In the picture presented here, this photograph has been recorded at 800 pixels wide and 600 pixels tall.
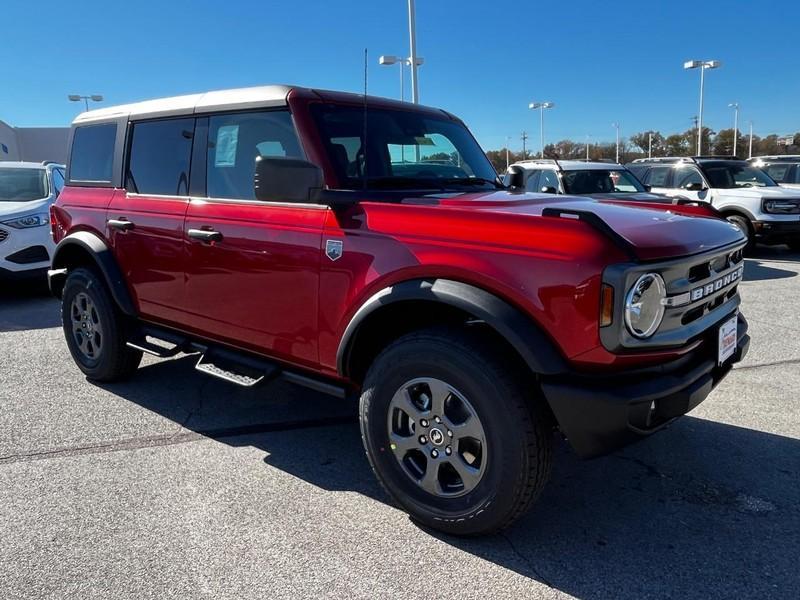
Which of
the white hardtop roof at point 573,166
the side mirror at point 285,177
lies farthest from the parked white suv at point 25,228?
the white hardtop roof at point 573,166

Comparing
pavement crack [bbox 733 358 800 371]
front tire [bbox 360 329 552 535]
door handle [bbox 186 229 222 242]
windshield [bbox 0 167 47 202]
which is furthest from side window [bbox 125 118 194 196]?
windshield [bbox 0 167 47 202]

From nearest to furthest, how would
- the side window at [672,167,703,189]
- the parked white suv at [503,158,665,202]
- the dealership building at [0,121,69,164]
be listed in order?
the parked white suv at [503,158,665,202], the side window at [672,167,703,189], the dealership building at [0,121,69,164]

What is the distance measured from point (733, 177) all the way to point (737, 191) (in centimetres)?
66

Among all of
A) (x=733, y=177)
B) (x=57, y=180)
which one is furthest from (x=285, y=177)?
(x=733, y=177)

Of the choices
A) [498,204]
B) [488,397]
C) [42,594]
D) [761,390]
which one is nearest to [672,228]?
[498,204]

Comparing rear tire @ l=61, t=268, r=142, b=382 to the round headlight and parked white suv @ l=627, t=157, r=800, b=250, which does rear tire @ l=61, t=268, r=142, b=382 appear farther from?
parked white suv @ l=627, t=157, r=800, b=250

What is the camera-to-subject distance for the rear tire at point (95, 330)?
4.42 m

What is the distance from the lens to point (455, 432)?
8.64 ft

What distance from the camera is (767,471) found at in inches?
130

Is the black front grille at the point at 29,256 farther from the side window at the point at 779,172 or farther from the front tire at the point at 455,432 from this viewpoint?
the side window at the point at 779,172

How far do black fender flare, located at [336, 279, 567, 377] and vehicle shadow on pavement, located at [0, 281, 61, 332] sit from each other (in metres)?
5.55

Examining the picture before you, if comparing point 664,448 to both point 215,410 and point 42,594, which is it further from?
point 42,594

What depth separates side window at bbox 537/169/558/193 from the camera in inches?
396

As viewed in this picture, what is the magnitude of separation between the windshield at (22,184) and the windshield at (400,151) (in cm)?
700
